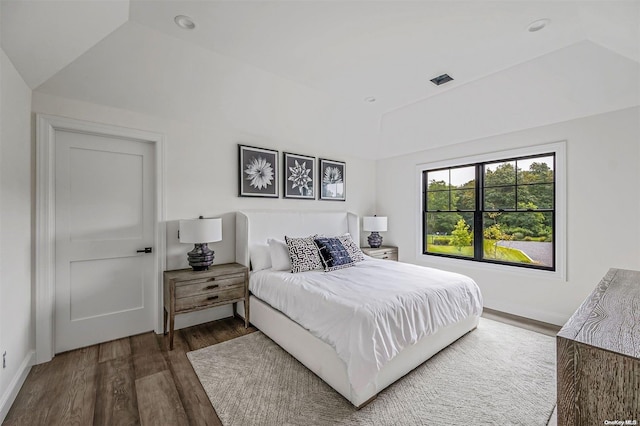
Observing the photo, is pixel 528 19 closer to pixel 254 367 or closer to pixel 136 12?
pixel 136 12

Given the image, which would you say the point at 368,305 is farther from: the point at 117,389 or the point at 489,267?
the point at 489,267

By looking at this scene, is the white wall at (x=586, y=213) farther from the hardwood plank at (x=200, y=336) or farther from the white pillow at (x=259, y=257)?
the hardwood plank at (x=200, y=336)

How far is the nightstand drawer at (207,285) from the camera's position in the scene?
8.75ft

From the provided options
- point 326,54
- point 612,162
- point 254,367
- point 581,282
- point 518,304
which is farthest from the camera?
point 518,304

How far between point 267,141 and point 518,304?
384 cm

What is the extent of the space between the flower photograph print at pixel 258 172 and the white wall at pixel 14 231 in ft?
6.13

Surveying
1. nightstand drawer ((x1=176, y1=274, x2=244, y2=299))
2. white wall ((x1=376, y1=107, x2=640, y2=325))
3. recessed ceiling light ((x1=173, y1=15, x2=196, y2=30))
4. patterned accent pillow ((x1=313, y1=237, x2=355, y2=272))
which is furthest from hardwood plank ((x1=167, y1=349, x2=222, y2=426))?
white wall ((x1=376, y1=107, x2=640, y2=325))

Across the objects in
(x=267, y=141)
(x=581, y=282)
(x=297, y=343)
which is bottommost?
(x=297, y=343)

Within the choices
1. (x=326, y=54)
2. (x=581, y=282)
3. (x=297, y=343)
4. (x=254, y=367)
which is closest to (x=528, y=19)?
(x=326, y=54)

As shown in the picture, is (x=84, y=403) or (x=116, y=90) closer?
(x=84, y=403)

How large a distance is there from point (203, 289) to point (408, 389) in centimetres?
205

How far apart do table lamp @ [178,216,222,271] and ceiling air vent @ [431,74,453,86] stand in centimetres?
284

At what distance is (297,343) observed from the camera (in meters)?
2.33

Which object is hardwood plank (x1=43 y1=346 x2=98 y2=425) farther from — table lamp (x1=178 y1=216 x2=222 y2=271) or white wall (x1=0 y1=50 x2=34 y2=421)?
table lamp (x1=178 y1=216 x2=222 y2=271)
